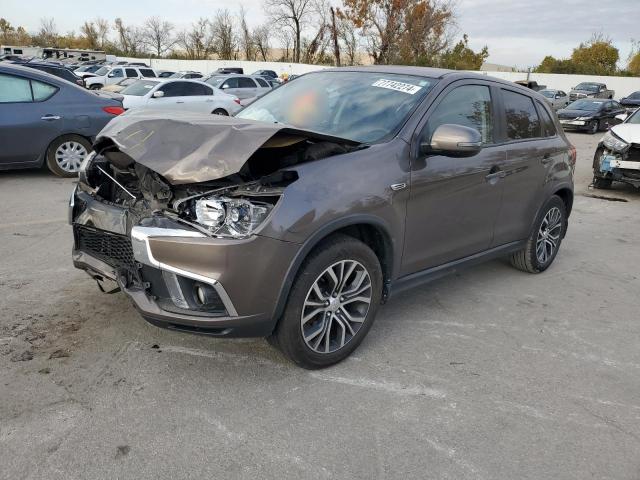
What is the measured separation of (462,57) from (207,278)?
5486cm

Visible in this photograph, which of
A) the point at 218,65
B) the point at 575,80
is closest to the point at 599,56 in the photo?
the point at 575,80

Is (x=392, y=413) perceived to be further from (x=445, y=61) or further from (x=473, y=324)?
(x=445, y=61)

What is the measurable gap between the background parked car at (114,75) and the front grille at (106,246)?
23953mm

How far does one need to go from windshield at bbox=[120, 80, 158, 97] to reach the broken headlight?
14.2 metres

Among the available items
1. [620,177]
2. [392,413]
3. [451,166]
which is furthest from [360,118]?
[620,177]

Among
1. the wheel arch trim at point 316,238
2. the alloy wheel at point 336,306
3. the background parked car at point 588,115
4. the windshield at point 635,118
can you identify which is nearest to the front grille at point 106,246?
the wheel arch trim at point 316,238

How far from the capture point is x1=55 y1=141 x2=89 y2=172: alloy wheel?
840 cm

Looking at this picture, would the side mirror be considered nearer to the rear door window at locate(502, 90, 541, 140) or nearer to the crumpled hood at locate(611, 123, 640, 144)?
the rear door window at locate(502, 90, 541, 140)

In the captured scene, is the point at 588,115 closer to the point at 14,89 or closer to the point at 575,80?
the point at 14,89

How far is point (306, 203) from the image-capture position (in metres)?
2.93

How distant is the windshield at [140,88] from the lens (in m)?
15.9

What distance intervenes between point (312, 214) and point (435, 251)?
1307mm

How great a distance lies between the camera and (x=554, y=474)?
2.57 m

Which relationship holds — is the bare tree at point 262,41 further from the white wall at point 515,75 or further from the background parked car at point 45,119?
the background parked car at point 45,119
